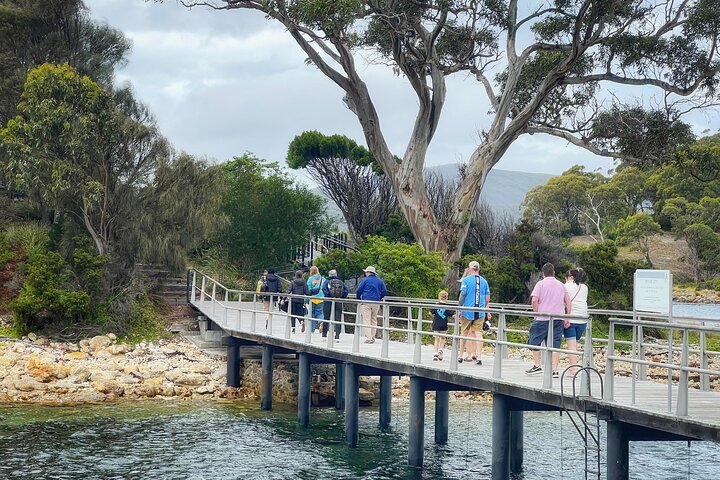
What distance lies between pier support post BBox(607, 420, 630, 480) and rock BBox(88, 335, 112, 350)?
883 inches

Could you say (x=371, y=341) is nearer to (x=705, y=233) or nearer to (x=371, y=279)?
(x=371, y=279)

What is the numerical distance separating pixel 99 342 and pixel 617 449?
75.2 ft

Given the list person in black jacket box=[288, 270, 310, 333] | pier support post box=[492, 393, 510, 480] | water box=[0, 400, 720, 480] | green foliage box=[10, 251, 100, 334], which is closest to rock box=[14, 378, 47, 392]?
water box=[0, 400, 720, 480]

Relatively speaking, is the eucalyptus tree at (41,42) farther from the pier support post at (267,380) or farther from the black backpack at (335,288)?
the black backpack at (335,288)

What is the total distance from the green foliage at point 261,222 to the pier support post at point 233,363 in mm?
12707

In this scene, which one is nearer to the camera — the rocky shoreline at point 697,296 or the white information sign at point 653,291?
the white information sign at point 653,291

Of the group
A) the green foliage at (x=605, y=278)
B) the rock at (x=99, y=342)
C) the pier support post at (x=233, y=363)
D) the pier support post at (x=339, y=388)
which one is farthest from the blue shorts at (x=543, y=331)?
the green foliage at (x=605, y=278)

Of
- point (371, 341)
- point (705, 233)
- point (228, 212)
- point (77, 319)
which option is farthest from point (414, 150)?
point (705, 233)

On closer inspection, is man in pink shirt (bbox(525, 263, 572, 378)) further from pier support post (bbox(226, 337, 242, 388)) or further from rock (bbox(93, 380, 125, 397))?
rock (bbox(93, 380, 125, 397))

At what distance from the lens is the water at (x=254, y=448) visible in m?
19.0

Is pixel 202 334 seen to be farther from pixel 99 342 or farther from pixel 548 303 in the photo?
pixel 548 303

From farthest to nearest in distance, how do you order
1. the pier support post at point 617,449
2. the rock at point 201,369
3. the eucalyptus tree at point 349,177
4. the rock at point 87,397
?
1. the eucalyptus tree at point 349,177
2. the rock at point 201,369
3. the rock at point 87,397
4. the pier support post at point 617,449

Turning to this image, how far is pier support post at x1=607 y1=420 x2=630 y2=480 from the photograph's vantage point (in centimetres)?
1263

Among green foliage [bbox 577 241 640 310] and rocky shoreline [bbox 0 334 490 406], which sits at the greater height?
green foliage [bbox 577 241 640 310]
